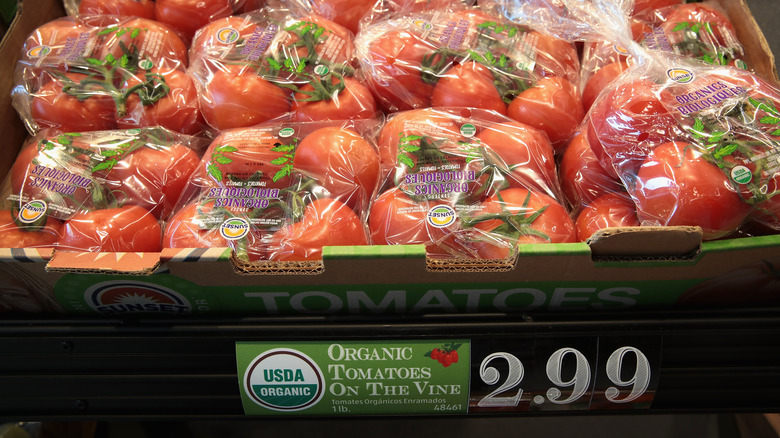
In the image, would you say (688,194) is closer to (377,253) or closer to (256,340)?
(377,253)

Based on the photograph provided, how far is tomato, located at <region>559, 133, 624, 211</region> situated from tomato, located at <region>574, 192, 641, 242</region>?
19 millimetres

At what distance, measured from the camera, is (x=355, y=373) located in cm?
83

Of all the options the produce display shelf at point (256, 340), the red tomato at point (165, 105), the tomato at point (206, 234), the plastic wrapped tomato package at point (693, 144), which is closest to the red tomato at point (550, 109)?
the plastic wrapped tomato package at point (693, 144)

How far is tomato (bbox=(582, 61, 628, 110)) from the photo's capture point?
1159 millimetres

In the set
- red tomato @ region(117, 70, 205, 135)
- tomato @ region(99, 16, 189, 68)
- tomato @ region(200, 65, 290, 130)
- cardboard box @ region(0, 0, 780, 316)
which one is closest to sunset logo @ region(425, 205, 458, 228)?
cardboard box @ region(0, 0, 780, 316)

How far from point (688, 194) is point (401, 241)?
45 centimetres

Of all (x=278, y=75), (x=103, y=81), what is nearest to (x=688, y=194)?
(x=278, y=75)

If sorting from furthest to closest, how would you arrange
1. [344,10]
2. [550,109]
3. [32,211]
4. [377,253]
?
[344,10]
[550,109]
[32,211]
[377,253]

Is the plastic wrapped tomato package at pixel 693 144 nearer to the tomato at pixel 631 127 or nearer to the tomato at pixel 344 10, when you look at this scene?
the tomato at pixel 631 127

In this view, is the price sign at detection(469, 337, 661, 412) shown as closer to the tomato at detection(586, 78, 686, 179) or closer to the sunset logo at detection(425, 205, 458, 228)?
the sunset logo at detection(425, 205, 458, 228)

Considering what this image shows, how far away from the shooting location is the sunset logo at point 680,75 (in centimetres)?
96

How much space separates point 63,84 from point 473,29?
3.02 feet

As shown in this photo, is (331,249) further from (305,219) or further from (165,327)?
(165,327)

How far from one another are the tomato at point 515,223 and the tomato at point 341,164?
22 centimetres
